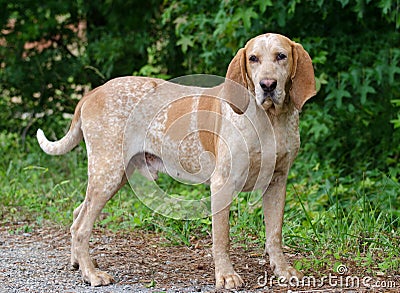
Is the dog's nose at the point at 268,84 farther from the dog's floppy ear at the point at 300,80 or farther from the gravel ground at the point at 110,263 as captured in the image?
the gravel ground at the point at 110,263

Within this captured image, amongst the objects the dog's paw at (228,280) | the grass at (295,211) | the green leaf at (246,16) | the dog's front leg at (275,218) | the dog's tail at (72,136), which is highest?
the green leaf at (246,16)

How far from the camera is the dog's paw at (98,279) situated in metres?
4.52

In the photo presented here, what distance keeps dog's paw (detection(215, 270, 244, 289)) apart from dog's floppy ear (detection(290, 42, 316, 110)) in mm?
1119

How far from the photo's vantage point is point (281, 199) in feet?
15.1

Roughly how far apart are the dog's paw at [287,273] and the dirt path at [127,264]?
0.09 meters

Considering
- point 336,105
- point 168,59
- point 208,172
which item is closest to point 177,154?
point 208,172

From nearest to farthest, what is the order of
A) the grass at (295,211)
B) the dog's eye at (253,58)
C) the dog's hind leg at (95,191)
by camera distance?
the dog's eye at (253,58) < the dog's hind leg at (95,191) < the grass at (295,211)

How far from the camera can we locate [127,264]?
5.07 m

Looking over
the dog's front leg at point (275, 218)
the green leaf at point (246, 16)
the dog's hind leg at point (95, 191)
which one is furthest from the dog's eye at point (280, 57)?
the green leaf at point (246, 16)

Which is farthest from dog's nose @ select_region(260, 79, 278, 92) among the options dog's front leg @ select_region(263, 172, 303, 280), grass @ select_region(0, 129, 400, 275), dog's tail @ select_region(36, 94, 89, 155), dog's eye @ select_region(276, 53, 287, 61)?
dog's tail @ select_region(36, 94, 89, 155)

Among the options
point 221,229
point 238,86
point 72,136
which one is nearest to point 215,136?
point 238,86

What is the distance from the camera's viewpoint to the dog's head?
4.11m

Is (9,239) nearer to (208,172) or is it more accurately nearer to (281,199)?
(208,172)

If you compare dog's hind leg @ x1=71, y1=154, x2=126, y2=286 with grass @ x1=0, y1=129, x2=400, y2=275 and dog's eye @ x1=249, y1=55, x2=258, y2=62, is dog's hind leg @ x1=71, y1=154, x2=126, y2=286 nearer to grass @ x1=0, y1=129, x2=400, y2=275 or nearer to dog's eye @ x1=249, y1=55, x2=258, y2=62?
grass @ x1=0, y1=129, x2=400, y2=275
